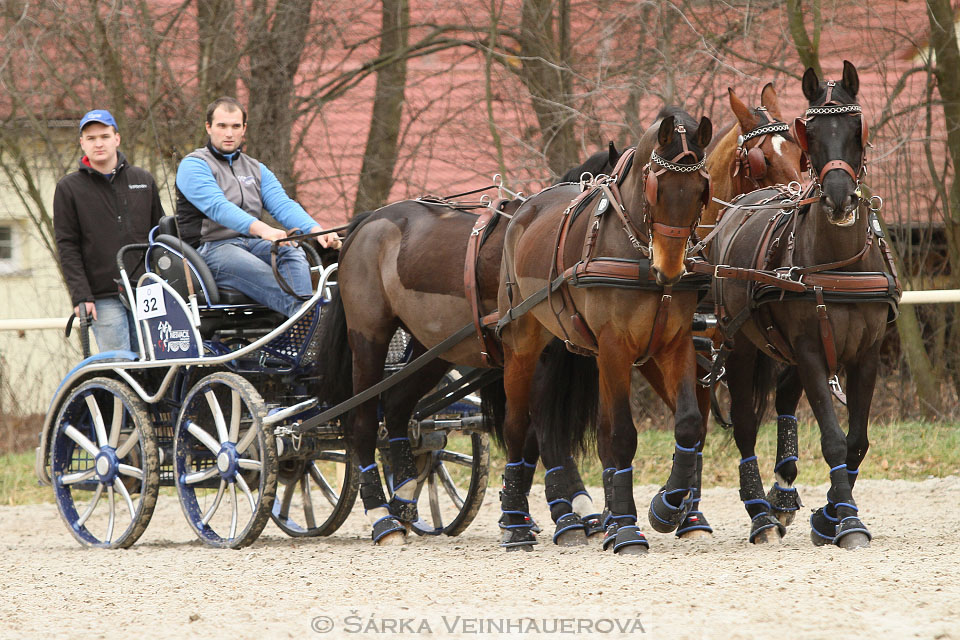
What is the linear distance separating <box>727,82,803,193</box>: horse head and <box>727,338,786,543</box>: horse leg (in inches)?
30.7

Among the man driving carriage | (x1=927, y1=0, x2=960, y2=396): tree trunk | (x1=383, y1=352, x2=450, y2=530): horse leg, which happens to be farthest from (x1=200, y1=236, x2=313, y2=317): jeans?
(x1=927, y1=0, x2=960, y2=396): tree trunk

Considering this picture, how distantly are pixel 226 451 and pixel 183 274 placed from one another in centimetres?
94

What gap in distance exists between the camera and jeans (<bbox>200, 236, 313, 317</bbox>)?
6762 millimetres

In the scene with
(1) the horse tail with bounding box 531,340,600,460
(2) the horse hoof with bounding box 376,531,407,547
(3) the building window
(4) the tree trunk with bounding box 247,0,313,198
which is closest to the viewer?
(1) the horse tail with bounding box 531,340,600,460

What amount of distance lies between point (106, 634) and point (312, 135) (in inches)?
343

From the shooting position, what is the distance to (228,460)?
6.62 m

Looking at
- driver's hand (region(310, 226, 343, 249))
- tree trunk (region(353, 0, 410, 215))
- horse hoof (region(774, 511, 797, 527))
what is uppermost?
tree trunk (region(353, 0, 410, 215))

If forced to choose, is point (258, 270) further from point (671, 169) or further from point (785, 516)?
point (785, 516)

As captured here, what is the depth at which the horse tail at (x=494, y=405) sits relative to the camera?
6652 mm

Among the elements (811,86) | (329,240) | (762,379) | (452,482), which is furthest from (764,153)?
(452,482)

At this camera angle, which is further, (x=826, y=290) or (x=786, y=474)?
(x=786, y=474)

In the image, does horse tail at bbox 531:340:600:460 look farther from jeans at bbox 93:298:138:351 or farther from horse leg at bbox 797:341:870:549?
jeans at bbox 93:298:138:351

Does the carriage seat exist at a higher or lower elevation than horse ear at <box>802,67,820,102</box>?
lower

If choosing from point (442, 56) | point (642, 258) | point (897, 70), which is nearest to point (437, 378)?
point (642, 258)
